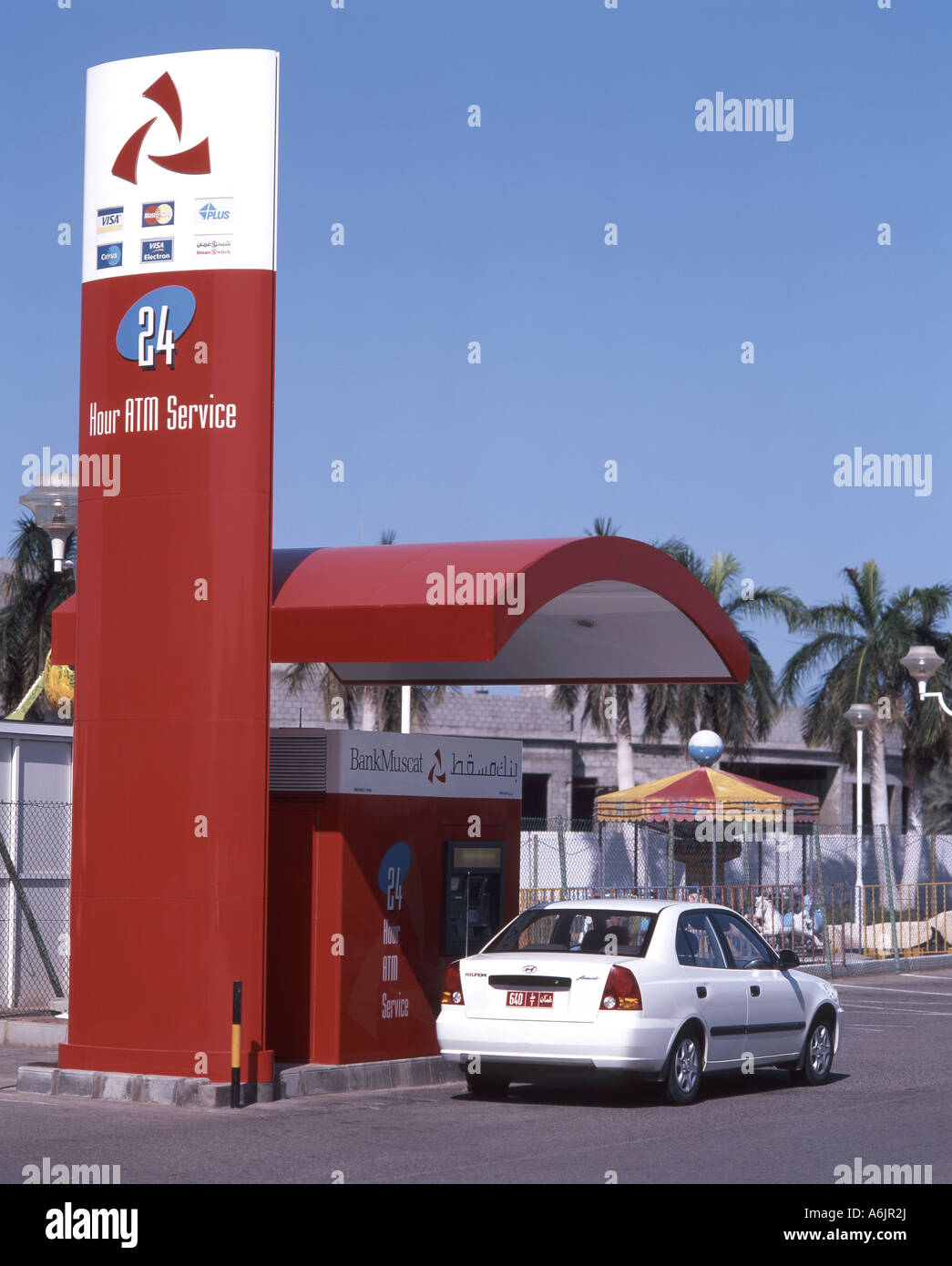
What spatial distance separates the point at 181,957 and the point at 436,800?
3117 millimetres

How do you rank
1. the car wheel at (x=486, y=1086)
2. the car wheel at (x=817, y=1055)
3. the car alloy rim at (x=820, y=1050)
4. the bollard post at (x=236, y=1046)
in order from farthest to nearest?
the car alloy rim at (x=820, y=1050) < the car wheel at (x=817, y=1055) < the car wheel at (x=486, y=1086) < the bollard post at (x=236, y=1046)

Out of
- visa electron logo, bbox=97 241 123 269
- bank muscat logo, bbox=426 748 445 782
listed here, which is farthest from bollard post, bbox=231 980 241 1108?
visa electron logo, bbox=97 241 123 269

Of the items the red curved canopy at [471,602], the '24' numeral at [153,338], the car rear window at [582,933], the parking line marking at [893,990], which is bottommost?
the parking line marking at [893,990]

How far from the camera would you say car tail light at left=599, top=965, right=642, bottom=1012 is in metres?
12.7

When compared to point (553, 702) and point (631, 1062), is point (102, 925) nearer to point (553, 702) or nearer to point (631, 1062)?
point (631, 1062)

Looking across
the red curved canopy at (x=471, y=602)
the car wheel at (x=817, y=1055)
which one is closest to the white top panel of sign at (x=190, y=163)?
the red curved canopy at (x=471, y=602)

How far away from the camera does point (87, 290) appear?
561 inches

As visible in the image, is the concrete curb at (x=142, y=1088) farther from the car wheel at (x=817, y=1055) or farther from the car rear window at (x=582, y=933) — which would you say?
the car wheel at (x=817, y=1055)

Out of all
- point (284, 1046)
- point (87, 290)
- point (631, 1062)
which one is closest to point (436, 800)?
point (284, 1046)

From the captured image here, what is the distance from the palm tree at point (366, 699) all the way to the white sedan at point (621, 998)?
107 feet

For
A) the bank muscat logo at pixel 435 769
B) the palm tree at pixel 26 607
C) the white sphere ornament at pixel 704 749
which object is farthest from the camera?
the palm tree at pixel 26 607

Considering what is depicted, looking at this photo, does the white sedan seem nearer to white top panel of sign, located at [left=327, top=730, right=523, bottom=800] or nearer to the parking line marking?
white top panel of sign, located at [left=327, top=730, right=523, bottom=800]

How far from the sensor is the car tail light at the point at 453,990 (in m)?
13.3

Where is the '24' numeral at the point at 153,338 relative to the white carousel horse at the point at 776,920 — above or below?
above
